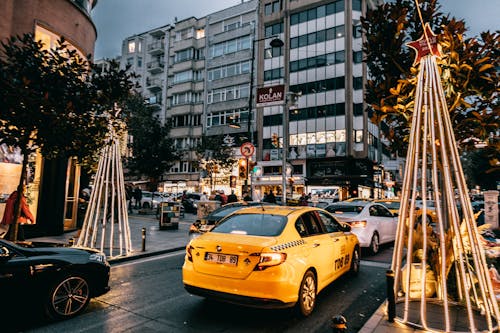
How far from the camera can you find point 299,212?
18.9 ft

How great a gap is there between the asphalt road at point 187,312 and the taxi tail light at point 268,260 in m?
0.91

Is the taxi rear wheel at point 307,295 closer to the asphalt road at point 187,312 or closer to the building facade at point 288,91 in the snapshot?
the asphalt road at point 187,312

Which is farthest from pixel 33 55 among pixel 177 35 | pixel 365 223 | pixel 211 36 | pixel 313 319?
pixel 177 35

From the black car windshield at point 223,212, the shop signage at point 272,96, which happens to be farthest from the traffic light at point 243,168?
the black car windshield at point 223,212

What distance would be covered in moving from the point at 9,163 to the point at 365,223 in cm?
1205

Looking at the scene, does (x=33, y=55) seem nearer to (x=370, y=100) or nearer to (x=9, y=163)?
(x=9, y=163)

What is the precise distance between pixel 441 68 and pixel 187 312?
592cm

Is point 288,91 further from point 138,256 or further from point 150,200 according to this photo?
point 138,256

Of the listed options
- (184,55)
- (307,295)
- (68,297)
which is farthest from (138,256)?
(184,55)

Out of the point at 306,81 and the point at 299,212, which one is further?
the point at 306,81

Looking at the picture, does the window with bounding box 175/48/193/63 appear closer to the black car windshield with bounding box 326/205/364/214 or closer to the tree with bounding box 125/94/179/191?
the tree with bounding box 125/94/179/191

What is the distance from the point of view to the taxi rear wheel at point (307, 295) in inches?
188

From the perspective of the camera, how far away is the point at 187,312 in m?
5.12

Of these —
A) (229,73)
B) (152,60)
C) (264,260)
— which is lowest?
(264,260)
